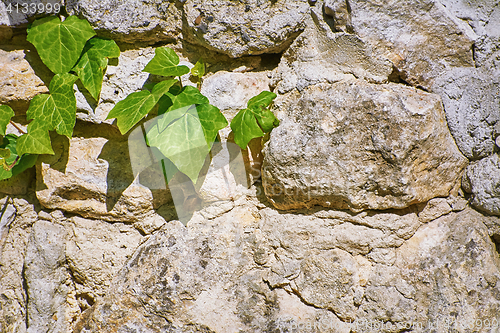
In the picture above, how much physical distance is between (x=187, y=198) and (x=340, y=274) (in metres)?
0.75

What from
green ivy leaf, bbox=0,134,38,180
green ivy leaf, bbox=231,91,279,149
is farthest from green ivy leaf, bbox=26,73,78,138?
green ivy leaf, bbox=231,91,279,149

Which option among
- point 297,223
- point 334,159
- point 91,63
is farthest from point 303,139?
point 91,63

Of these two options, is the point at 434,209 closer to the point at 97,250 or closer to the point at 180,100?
the point at 180,100

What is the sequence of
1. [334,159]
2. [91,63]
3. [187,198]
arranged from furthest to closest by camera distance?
[187,198], [91,63], [334,159]

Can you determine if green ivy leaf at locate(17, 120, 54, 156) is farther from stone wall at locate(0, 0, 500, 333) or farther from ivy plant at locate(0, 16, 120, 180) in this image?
stone wall at locate(0, 0, 500, 333)

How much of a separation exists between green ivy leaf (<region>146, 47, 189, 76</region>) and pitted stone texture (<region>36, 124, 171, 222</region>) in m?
0.37

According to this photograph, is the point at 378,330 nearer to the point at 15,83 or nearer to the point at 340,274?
the point at 340,274

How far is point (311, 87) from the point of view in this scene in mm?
1363

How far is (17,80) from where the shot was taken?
145 centimetres

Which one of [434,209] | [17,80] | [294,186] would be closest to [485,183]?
[434,209]

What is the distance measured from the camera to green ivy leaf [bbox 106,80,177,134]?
4.04 ft

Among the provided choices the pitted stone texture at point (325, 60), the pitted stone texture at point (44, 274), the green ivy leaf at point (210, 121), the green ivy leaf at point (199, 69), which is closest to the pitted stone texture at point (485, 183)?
the pitted stone texture at point (325, 60)

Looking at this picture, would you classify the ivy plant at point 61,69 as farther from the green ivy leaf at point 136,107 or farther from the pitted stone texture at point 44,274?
the pitted stone texture at point 44,274

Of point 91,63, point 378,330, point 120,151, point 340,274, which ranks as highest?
point 91,63
